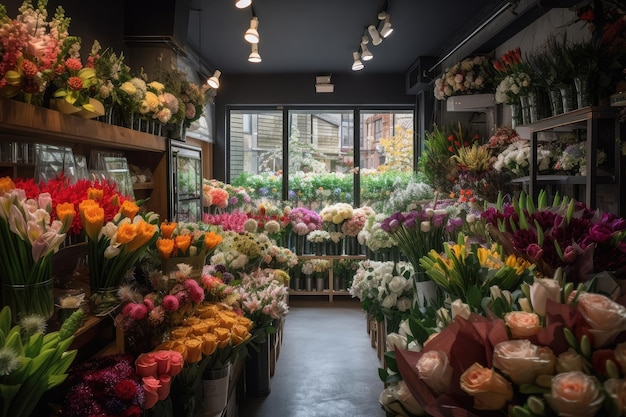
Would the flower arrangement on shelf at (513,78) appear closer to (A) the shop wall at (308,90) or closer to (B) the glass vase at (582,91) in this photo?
(B) the glass vase at (582,91)

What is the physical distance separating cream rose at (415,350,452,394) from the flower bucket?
1.23 metres

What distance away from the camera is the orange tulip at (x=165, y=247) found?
2.10 metres

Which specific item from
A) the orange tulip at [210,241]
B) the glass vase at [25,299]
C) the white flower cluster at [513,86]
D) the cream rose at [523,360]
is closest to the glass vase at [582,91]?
the white flower cluster at [513,86]

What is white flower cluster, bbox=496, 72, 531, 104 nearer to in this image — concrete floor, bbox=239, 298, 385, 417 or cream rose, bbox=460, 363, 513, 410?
concrete floor, bbox=239, 298, 385, 417

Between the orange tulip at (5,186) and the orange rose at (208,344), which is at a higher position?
the orange tulip at (5,186)

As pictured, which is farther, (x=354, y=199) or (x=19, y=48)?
(x=354, y=199)

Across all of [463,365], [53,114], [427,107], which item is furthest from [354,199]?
[463,365]

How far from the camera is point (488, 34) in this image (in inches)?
187

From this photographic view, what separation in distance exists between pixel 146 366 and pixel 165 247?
624mm

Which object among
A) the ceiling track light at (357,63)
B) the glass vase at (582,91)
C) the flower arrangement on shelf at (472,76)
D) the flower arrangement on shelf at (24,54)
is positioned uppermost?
the ceiling track light at (357,63)

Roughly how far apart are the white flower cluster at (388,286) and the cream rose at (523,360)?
2125 millimetres

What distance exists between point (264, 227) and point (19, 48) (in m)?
3.66

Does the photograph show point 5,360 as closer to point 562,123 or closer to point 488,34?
point 562,123

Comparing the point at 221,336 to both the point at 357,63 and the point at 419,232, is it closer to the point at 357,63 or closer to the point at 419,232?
the point at 419,232
